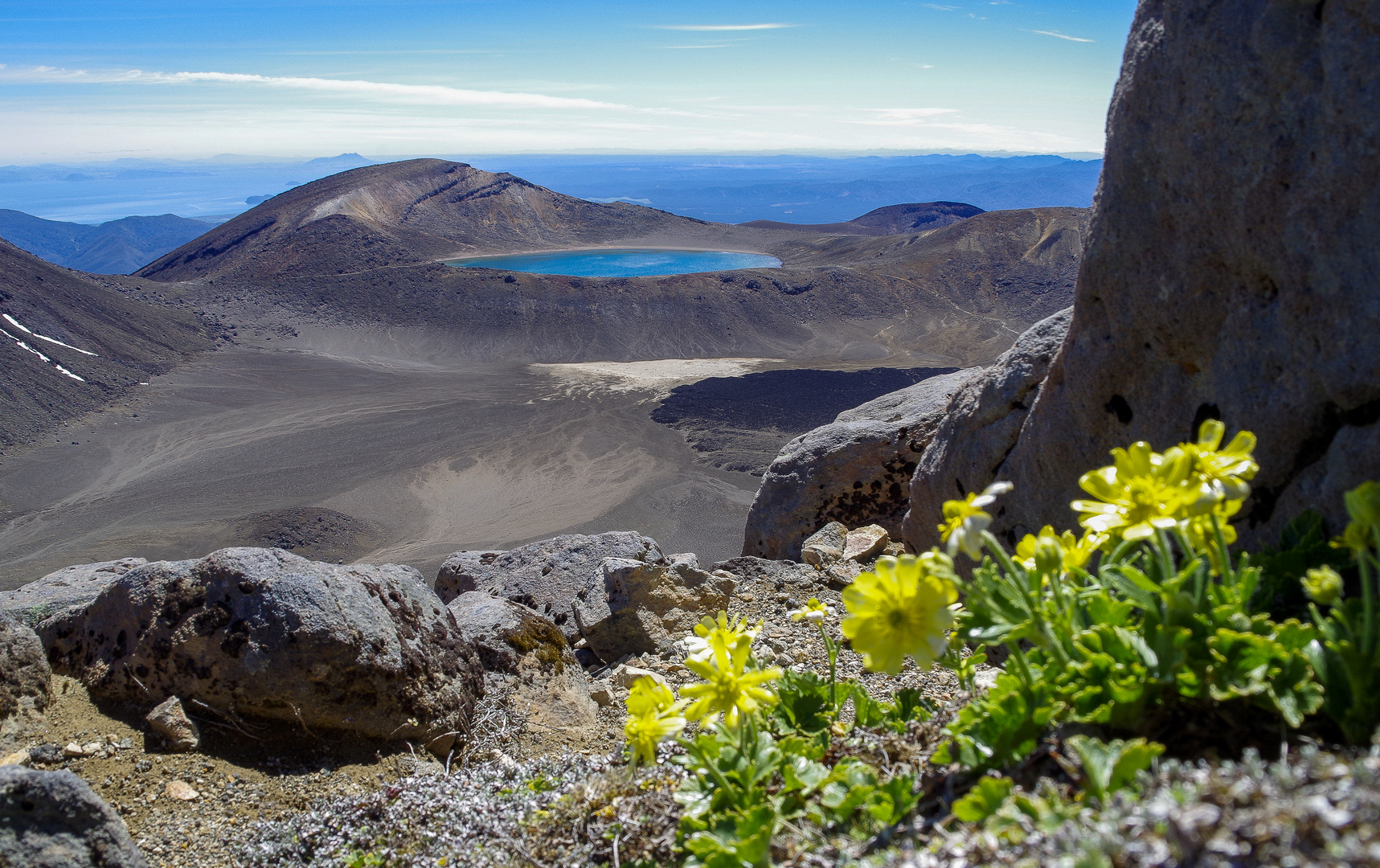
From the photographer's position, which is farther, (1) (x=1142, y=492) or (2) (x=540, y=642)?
(2) (x=540, y=642)

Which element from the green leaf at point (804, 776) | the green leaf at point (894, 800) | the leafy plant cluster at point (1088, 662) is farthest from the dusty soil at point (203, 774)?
the green leaf at point (894, 800)

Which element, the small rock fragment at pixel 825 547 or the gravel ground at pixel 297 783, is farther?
the small rock fragment at pixel 825 547

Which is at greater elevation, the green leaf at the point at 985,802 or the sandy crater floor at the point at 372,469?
the green leaf at the point at 985,802

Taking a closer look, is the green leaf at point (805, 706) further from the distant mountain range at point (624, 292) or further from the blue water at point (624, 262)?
the blue water at point (624, 262)

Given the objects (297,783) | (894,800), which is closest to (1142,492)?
(894,800)

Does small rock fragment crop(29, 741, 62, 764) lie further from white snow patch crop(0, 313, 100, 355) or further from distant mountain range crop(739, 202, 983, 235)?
distant mountain range crop(739, 202, 983, 235)

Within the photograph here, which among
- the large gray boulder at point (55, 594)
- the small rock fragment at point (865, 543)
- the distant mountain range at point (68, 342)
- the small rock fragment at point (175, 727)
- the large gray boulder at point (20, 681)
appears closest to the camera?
the large gray boulder at point (20, 681)

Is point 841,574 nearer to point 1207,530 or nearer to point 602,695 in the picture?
point 602,695
